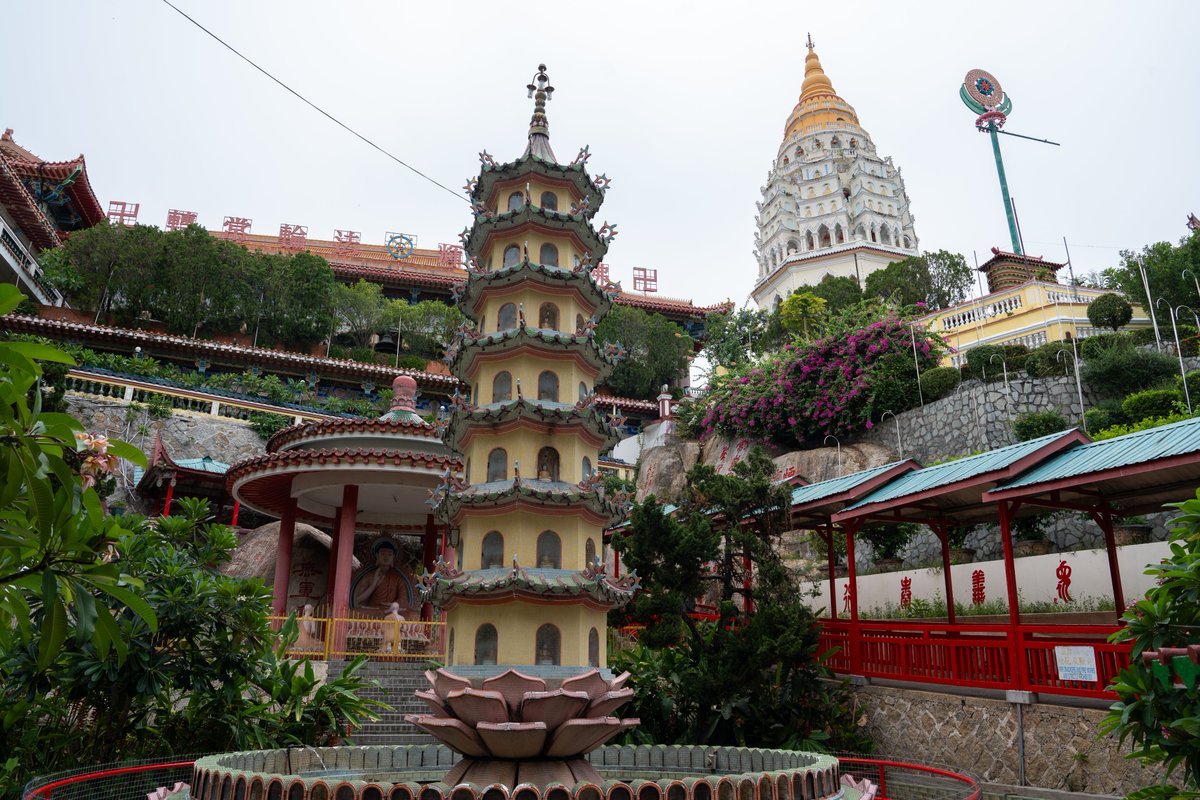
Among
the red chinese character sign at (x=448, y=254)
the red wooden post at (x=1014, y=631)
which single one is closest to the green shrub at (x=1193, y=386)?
the red wooden post at (x=1014, y=631)

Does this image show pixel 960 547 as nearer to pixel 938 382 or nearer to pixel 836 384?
pixel 938 382

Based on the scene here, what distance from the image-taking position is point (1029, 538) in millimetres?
17797

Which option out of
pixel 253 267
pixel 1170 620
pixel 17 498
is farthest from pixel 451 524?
pixel 253 267

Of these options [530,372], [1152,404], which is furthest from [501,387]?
[1152,404]

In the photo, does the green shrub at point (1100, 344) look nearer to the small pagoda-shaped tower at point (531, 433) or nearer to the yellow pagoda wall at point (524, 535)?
the small pagoda-shaped tower at point (531, 433)

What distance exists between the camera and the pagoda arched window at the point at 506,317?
11.0 meters

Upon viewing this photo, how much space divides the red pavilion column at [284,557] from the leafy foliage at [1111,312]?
24.9 m

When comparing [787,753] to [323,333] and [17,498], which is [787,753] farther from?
[323,333]

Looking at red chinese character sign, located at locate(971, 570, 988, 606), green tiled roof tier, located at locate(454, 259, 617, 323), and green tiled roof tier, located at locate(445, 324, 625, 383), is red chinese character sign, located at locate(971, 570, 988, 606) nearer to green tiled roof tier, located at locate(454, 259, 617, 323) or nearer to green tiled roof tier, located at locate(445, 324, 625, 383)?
green tiled roof tier, located at locate(445, 324, 625, 383)

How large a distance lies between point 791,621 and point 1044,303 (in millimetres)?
24150

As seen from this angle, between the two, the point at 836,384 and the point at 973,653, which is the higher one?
the point at 836,384

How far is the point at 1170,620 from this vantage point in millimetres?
5973

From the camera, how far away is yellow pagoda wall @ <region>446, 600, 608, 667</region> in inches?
364

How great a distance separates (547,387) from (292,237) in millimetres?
42218
